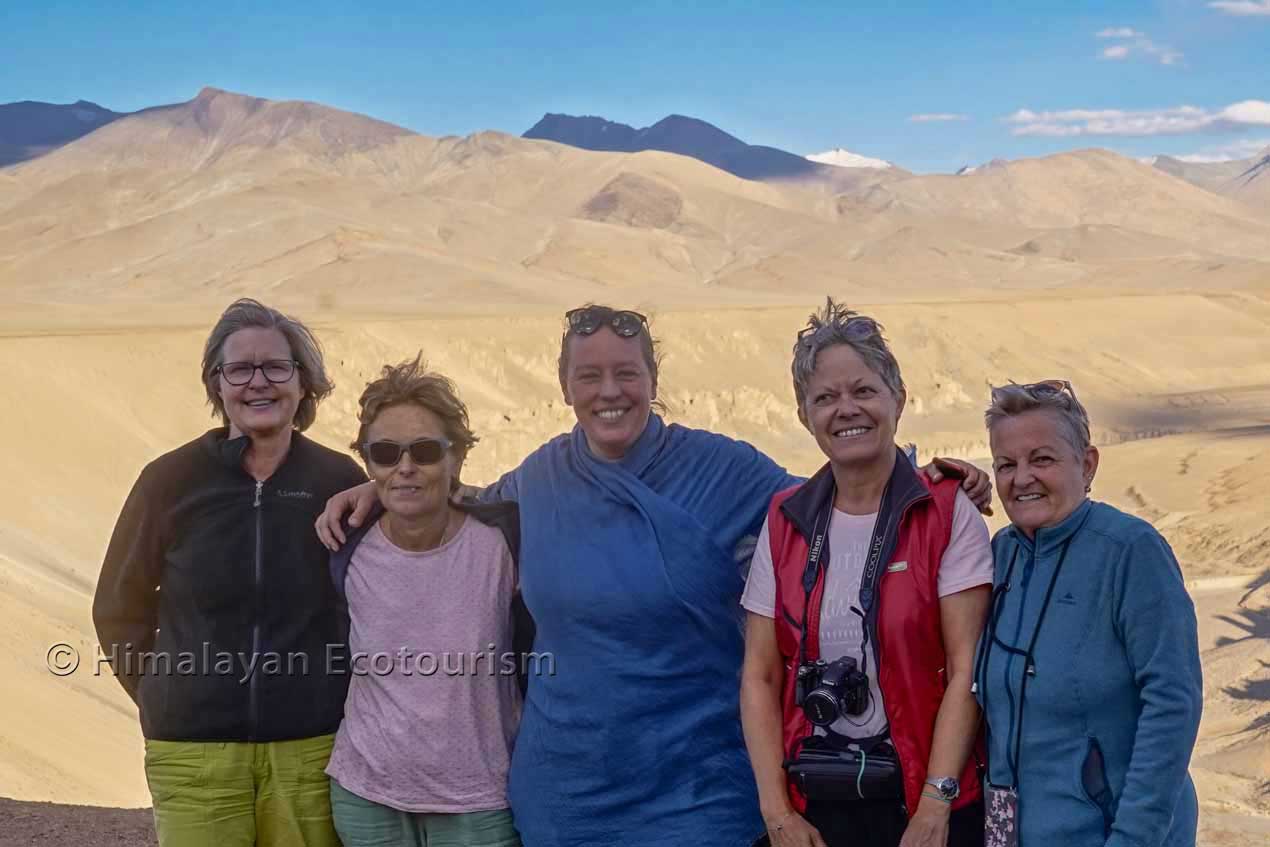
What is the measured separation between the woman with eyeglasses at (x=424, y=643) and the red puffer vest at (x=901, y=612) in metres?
0.74

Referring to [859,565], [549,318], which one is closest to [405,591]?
[859,565]

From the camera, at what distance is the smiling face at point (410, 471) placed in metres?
3.21

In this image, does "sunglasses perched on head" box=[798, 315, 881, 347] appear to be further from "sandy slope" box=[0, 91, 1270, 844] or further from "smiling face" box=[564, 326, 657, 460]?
"sandy slope" box=[0, 91, 1270, 844]

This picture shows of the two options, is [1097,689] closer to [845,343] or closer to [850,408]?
[850,408]

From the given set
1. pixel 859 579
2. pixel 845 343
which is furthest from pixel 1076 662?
pixel 845 343

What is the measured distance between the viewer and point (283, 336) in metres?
3.39

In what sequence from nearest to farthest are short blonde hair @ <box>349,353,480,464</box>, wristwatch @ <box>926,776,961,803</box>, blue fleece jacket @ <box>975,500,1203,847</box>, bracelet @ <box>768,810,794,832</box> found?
1. blue fleece jacket @ <box>975,500,1203,847</box>
2. wristwatch @ <box>926,776,961,803</box>
3. bracelet @ <box>768,810,794,832</box>
4. short blonde hair @ <box>349,353,480,464</box>

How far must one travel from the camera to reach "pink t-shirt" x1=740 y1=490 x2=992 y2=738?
9.14ft

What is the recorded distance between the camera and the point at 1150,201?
152375mm

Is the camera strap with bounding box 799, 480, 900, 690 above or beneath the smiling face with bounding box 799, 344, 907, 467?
beneath

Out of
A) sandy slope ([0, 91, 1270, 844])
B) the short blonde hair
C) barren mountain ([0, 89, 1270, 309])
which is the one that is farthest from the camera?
barren mountain ([0, 89, 1270, 309])

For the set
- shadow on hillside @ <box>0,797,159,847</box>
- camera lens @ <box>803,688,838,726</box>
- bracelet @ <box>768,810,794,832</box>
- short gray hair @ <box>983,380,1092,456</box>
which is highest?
short gray hair @ <box>983,380,1092,456</box>

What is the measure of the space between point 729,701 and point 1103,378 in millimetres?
44429

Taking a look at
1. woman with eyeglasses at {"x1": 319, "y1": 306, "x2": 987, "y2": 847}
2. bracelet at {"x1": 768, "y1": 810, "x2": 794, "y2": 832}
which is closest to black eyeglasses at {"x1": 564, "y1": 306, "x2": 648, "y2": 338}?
woman with eyeglasses at {"x1": 319, "y1": 306, "x2": 987, "y2": 847}
